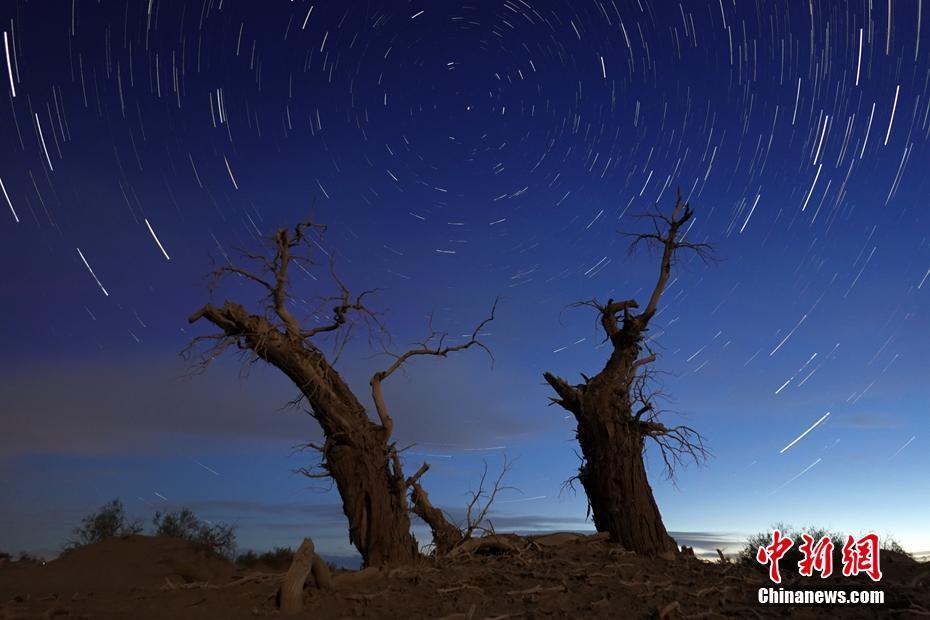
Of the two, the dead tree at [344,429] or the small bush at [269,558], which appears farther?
the small bush at [269,558]

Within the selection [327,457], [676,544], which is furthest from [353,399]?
[676,544]

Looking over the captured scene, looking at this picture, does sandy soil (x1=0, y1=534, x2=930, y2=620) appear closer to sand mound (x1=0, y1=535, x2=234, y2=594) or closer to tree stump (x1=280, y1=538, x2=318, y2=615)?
tree stump (x1=280, y1=538, x2=318, y2=615)

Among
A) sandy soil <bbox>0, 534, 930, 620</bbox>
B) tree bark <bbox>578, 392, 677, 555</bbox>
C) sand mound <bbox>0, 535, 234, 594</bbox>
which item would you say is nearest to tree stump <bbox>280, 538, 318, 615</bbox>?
sandy soil <bbox>0, 534, 930, 620</bbox>

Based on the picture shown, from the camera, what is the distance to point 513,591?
9.52 m

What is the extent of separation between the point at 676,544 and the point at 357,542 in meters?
6.12

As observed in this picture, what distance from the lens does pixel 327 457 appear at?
486 inches

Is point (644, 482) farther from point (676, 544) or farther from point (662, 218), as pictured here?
point (662, 218)

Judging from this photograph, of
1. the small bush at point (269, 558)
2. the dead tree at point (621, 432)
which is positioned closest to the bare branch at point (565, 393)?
the dead tree at point (621, 432)

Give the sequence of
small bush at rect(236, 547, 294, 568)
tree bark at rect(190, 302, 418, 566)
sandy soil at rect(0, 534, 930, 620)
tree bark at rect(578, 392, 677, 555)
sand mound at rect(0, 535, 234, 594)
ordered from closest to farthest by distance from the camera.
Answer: sandy soil at rect(0, 534, 930, 620), tree bark at rect(190, 302, 418, 566), tree bark at rect(578, 392, 677, 555), sand mound at rect(0, 535, 234, 594), small bush at rect(236, 547, 294, 568)

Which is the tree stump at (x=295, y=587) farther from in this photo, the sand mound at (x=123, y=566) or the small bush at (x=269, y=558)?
the small bush at (x=269, y=558)

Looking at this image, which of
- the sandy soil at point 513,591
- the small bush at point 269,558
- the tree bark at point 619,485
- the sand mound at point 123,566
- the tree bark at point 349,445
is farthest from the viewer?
the small bush at point 269,558

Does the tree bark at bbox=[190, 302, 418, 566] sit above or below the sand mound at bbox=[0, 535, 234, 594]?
above

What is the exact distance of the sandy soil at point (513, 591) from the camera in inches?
336

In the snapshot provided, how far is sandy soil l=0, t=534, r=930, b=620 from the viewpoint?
853 centimetres
